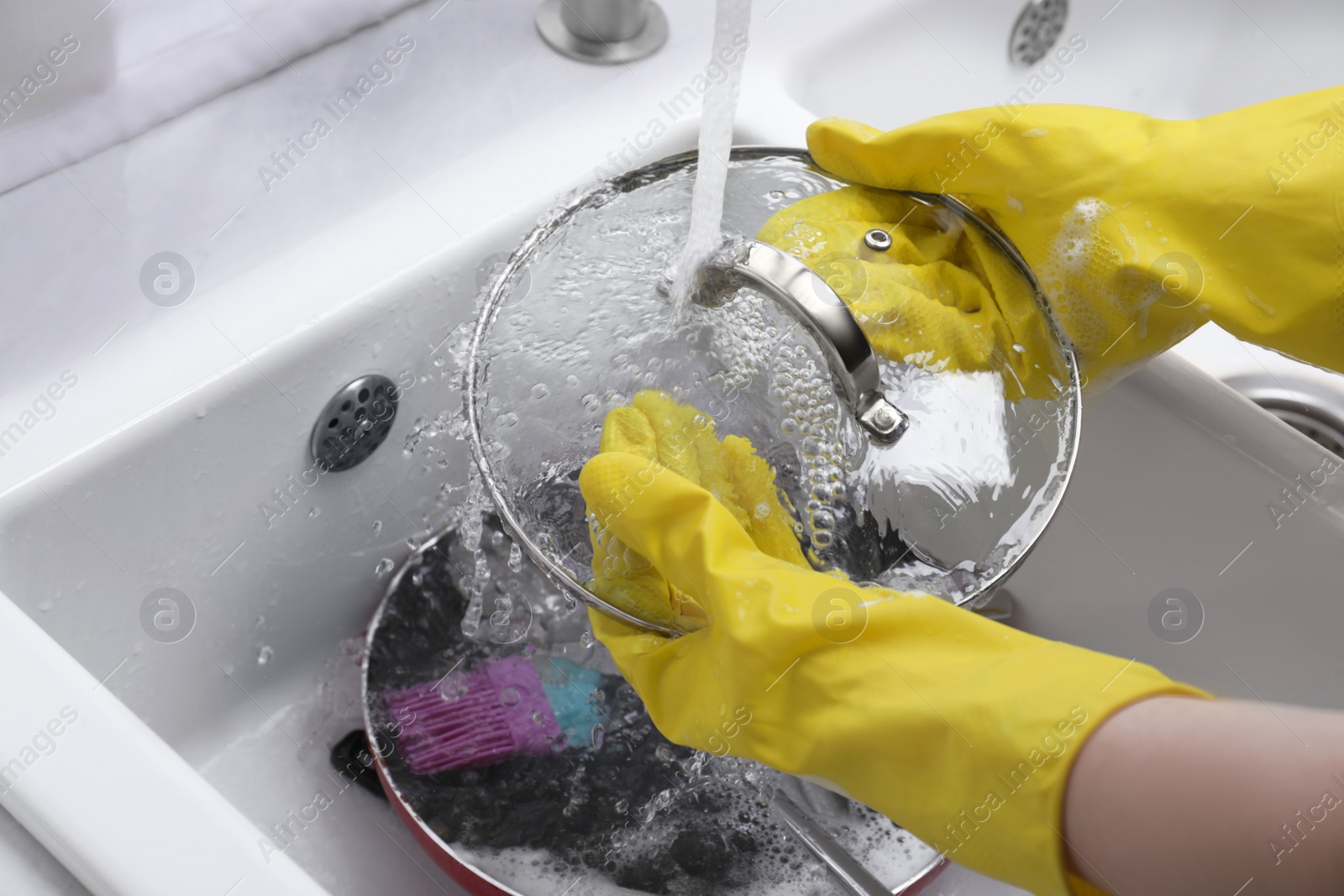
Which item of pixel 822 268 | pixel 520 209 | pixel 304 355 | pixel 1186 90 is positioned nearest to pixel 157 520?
pixel 304 355

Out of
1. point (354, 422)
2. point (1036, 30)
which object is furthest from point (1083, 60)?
point (354, 422)

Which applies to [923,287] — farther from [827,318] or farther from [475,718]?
[475,718]

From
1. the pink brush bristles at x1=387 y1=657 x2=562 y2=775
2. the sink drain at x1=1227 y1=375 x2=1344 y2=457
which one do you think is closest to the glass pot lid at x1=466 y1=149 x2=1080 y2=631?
the pink brush bristles at x1=387 y1=657 x2=562 y2=775

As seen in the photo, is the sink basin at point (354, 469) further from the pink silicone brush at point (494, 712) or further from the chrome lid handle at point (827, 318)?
the chrome lid handle at point (827, 318)

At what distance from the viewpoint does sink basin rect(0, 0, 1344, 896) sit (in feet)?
1.86

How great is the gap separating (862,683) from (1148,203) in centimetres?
34

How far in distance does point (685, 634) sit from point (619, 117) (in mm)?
444

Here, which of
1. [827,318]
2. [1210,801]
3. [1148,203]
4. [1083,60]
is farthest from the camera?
[1083,60]

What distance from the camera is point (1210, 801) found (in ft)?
0.97

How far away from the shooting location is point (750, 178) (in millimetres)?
556

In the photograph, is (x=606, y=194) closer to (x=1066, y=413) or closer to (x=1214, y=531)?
(x=1066, y=413)

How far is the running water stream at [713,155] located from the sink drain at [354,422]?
0.25 meters

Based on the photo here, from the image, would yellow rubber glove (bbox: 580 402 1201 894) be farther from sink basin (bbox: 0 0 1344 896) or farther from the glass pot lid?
sink basin (bbox: 0 0 1344 896)

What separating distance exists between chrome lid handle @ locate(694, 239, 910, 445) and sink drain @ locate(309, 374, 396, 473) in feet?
0.94
